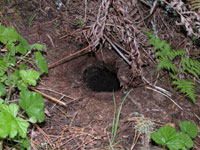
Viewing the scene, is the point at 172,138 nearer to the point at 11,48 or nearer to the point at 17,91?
the point at 17,91

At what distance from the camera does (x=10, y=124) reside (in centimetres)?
155

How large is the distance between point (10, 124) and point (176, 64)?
2.02m

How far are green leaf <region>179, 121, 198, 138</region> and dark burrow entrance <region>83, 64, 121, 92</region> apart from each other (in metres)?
0.97

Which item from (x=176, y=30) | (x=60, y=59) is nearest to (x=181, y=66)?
(x=176, y=30)

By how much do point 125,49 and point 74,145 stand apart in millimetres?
1386

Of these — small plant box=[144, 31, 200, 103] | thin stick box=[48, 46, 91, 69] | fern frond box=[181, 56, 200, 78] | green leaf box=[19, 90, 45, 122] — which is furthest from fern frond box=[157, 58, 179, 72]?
green leaf box=[19, 90, 45, 122]

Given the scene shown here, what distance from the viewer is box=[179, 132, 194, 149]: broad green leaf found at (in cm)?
198

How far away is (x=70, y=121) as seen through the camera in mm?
2168

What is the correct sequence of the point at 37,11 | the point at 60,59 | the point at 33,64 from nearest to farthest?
the point at 33,64 < the point at 60,59 < the point at 37,11

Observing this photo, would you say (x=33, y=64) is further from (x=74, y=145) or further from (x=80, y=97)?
(x=74, y=145)

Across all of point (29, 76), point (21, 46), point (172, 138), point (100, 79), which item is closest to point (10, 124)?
point (29, 76)

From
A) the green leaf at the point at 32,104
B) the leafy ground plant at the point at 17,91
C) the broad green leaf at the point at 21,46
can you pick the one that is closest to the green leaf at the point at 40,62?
the leafy ground plant at the point at 17,91

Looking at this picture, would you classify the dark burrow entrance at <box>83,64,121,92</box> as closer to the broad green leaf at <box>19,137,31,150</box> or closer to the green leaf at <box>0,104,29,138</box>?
the broad green leaf at <box>19,137,31,150</box>

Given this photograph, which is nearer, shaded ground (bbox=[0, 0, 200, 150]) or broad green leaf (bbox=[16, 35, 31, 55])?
shaded ground (bbox=[0, 0, 200, 150])
